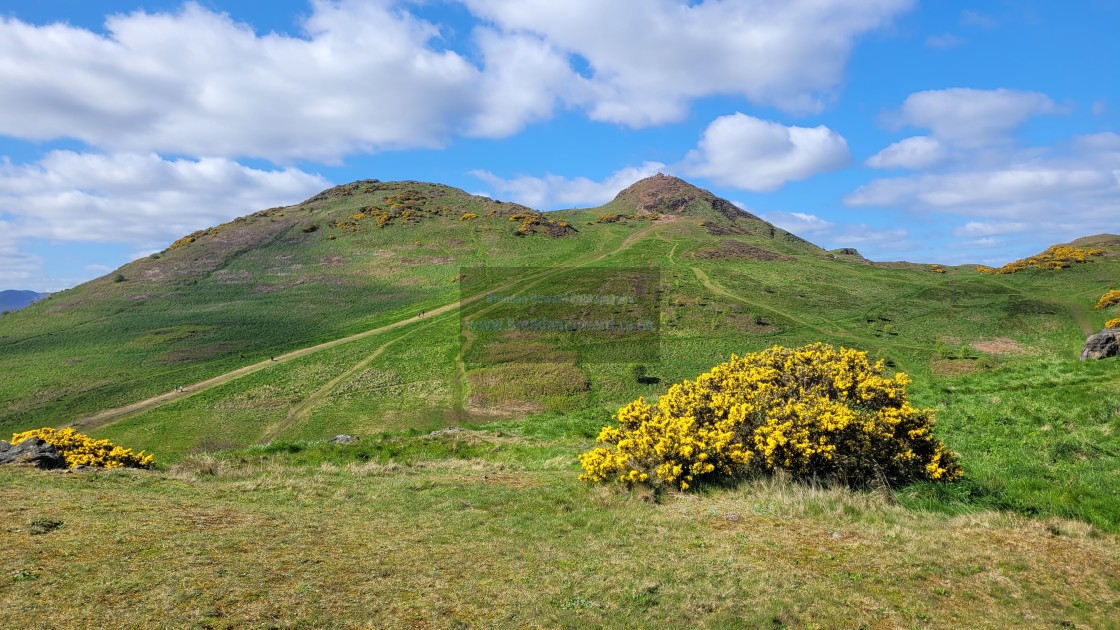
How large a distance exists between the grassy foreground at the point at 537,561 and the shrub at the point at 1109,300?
216 ft

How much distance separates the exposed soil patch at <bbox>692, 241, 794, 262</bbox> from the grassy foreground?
8005cm

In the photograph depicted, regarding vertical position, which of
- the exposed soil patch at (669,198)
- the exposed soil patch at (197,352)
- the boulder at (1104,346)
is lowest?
the boulder at (1104,346)

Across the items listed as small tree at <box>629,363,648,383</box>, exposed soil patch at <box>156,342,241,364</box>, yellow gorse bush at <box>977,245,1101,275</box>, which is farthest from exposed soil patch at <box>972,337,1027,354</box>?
exposed soil patch at <box>156,342,241,364</box>

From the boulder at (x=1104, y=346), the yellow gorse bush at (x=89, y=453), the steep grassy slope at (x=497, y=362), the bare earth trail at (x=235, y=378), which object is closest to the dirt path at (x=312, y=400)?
the bare earth trail at (x=235, y=378)

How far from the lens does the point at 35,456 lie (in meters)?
17.2

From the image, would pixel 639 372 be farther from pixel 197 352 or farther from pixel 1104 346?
pixel 197 352

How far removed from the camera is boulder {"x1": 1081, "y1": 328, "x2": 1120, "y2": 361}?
26688 millimetres

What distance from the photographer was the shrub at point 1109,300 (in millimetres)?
55228

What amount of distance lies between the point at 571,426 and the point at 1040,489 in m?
19.8

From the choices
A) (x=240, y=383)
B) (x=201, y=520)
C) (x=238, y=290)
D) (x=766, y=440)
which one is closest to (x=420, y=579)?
A: (x=201, y=520)

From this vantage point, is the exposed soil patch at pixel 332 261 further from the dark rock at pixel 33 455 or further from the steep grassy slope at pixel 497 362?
the dark rock at pixel 33 455

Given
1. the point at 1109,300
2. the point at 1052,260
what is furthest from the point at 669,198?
the point at 1109,300

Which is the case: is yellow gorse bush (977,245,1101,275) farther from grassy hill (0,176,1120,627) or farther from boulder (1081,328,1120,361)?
boulder (1081,328,1120,361)

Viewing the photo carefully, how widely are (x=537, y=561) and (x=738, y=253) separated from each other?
89409 millimetres
